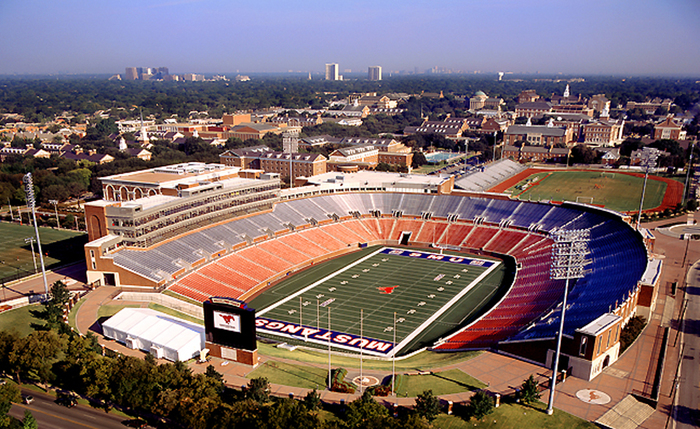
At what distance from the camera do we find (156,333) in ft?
133

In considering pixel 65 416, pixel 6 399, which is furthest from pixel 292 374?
pixel 6 399

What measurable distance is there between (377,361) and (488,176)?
272ft

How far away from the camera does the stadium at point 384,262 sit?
44812 mm

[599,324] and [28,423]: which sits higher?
[599,324]

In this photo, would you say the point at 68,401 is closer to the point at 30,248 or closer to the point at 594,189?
the point at 30,248

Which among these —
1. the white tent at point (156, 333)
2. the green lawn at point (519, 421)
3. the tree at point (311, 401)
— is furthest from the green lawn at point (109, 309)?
the green lawn at point (519, 421)

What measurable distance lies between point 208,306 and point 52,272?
3120 cm

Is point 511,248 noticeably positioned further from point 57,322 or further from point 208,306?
point 57,322

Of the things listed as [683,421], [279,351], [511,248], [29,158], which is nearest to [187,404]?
[279,351]

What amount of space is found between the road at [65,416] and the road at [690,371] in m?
35.6

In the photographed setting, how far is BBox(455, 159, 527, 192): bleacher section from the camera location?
104 m

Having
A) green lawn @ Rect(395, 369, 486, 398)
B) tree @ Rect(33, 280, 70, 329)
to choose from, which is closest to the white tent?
tree @ Rect(33, 280, 70, 329)

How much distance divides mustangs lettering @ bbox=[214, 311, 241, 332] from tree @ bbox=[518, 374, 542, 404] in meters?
20.2

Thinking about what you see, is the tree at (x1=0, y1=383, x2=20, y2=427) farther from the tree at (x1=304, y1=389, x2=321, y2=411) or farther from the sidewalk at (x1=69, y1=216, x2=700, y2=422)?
the tree at (x1=304, y1=389, x2=321, y2=411)
